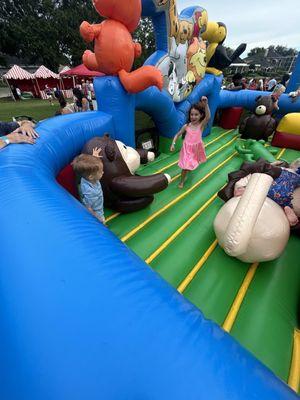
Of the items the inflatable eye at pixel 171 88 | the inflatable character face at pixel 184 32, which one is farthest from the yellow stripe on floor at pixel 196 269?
the inflatable character face at pixel 184 32

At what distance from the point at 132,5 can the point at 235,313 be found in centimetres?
285

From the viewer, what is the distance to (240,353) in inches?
26.2

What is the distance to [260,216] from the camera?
5.38 feet

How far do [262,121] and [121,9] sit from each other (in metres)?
3.60

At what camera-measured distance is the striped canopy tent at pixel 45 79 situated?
1584cm

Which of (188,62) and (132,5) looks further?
(188,62)

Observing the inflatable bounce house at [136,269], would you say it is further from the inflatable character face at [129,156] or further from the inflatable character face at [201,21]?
the inflatable character face at [201,21]

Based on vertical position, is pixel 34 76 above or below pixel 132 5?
below

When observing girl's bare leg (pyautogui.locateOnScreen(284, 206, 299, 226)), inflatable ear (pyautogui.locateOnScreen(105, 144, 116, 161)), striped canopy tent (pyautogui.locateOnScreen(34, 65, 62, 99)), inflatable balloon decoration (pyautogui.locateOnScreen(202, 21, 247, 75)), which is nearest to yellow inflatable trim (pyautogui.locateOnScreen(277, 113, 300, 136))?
inflatable balloon decoration (pyautogui.locateOnScreen(202, 21, 247, 75))

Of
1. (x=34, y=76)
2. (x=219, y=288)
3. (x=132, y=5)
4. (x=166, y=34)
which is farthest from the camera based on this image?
(x=34, y=76)

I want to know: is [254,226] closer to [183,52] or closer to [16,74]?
[183,52]

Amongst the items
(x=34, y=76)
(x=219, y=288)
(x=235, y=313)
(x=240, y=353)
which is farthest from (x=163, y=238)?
(x=34, y=76)

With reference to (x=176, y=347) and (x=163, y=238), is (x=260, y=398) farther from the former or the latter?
(x=163, y=238)

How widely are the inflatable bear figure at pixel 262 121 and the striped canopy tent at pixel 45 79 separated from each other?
15.8 metres
